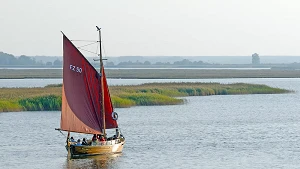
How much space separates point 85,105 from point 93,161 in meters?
3.23

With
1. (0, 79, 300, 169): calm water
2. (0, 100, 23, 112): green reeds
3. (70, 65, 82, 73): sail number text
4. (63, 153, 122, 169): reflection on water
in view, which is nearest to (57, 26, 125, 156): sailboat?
(70, 65, 82, 73): sail number text

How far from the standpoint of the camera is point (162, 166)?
121 feet

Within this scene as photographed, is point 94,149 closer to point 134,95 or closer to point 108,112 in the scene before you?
point 108,112

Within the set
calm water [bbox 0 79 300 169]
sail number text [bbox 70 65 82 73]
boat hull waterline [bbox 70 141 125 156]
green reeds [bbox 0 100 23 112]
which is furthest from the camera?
green reeds [bbox 0 100 23 112]

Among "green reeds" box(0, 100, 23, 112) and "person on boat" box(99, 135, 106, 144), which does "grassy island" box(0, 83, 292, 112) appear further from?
"person on boat" box(99, 135, 106, 144)

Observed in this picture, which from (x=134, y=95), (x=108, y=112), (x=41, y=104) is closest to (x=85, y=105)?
(x=108, y=112)

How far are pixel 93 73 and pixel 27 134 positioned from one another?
37.4ft

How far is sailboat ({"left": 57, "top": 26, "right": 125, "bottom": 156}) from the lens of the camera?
39500mm

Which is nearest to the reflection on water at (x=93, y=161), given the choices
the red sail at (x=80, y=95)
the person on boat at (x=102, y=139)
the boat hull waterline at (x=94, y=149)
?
the boat hull waterline at (x=94, y=149)

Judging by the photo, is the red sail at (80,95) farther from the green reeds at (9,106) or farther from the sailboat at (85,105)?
the green reeds at (9,106)

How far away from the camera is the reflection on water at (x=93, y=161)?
37.4 meters

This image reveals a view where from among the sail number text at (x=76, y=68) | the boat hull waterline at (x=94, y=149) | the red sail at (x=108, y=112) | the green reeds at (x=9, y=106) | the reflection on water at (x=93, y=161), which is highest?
the sail number text at (x=76, y=68)

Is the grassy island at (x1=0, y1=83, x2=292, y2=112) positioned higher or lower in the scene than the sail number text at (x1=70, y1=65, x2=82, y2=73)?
lower

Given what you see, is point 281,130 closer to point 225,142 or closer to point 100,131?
point 225,142
